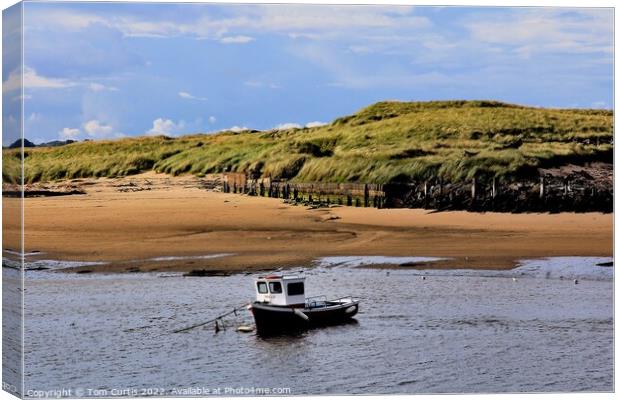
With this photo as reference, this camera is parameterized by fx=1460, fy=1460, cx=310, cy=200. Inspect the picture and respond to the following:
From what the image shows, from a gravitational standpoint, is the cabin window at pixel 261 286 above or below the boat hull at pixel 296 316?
above

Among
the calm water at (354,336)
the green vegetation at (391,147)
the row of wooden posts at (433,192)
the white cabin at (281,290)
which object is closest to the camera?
the calm water at (354,336)

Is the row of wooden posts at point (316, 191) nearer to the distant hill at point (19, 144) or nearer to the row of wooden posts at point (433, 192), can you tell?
the row of wooden posts at point (433, 192)

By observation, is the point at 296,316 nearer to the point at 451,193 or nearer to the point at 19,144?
the point at 451,193

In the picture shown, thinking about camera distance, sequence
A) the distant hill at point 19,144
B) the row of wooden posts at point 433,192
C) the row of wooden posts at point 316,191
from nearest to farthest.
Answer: the distant hill at point 19,144
the row of wooden posts at point 433,192
the row of wooden posts at point 316,191

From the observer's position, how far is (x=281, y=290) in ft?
66.7

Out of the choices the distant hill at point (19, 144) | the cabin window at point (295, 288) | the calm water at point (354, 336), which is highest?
the distant hill at point (19, 144)

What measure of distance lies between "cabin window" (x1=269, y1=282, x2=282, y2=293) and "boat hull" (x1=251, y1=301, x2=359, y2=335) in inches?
10.8

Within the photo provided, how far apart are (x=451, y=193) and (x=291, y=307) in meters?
2.80

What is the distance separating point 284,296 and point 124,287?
7.29ft

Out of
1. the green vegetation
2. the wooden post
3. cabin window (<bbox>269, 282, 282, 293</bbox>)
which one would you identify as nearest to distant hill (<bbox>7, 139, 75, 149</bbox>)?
the green vegetation

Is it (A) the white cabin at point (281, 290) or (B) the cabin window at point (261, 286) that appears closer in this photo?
(A) the white cabin at point (281, 290)

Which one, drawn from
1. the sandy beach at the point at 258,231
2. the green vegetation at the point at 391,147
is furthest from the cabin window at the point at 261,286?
the green vegetation at the point at 391,147

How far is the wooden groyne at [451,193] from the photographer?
2033 cm

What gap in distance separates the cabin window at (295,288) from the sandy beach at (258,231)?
61 cm
